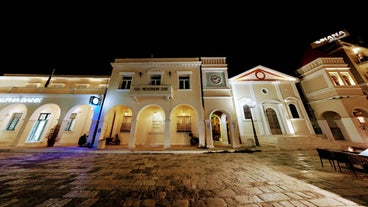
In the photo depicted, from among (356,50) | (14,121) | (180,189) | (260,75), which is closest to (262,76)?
(260,75)

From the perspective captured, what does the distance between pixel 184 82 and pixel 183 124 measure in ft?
14.9

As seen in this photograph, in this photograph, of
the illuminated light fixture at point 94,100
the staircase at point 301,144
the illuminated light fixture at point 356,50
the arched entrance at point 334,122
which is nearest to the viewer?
the staircase at point 301,144

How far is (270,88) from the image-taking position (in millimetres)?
14000

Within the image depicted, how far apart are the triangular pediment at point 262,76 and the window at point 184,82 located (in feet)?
18.0

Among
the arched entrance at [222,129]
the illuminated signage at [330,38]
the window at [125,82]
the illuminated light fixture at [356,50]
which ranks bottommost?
the arched entrance at [222,129]

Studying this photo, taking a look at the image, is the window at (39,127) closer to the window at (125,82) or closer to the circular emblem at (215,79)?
the window at (125,82)

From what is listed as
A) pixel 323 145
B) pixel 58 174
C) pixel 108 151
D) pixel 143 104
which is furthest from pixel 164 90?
pixel 323 145

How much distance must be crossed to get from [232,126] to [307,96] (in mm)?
11850

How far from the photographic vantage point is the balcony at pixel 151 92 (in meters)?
11.0

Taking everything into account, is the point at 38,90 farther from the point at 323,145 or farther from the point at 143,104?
the point at 323,145

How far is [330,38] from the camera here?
17.8 metres

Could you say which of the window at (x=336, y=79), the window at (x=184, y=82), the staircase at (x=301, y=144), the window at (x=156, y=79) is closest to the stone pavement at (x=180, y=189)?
the staircase at (x=301, y=144)

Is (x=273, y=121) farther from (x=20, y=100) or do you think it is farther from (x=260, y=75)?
(x=20, y=100)

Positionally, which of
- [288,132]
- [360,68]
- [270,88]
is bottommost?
[288,132]
